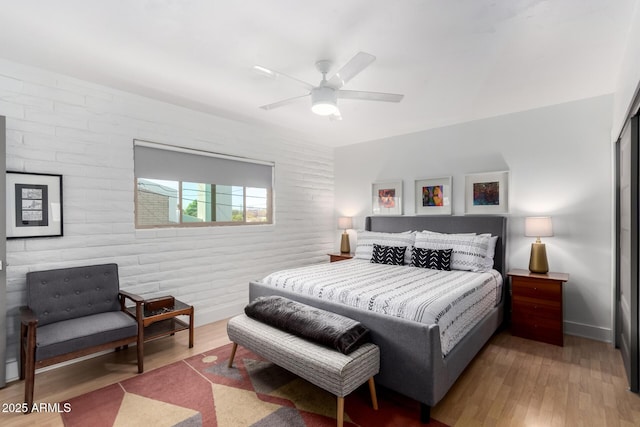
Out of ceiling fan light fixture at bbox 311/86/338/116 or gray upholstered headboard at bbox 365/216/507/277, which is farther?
gray upholstered headboard at bbox 365/216/507/277

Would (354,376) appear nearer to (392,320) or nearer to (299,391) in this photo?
(392,320)

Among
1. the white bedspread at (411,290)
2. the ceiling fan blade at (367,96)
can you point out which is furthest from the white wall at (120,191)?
the ceiling fan blade at (367,96)

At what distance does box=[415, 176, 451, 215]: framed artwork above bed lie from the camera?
4348 mm

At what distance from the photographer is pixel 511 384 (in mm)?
2490

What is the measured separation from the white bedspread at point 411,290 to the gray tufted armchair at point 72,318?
4.39 ft

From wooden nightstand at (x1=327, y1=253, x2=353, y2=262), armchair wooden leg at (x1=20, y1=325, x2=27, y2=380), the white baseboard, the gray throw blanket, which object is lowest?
the white baseboard

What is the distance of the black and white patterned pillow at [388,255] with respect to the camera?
13.0ft

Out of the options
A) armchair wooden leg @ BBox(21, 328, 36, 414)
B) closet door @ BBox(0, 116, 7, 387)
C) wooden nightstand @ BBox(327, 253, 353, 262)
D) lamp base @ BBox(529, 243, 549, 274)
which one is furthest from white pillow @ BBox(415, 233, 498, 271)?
closet door @ BBox(0, 116, 7, 387)

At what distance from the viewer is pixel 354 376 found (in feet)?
6.48

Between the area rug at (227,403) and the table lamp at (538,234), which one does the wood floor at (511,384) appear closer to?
the area rug at (227,403)

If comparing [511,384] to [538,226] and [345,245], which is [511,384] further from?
[345,245]

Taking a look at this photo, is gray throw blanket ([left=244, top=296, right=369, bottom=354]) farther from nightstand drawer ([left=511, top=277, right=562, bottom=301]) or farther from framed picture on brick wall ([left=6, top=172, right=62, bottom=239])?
nightstand drawer ([left=511, top=277, right=562, bottom=301])

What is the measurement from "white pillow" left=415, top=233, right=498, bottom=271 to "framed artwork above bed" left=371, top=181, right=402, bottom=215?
1087 millimetres

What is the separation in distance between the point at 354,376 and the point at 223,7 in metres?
2.38
